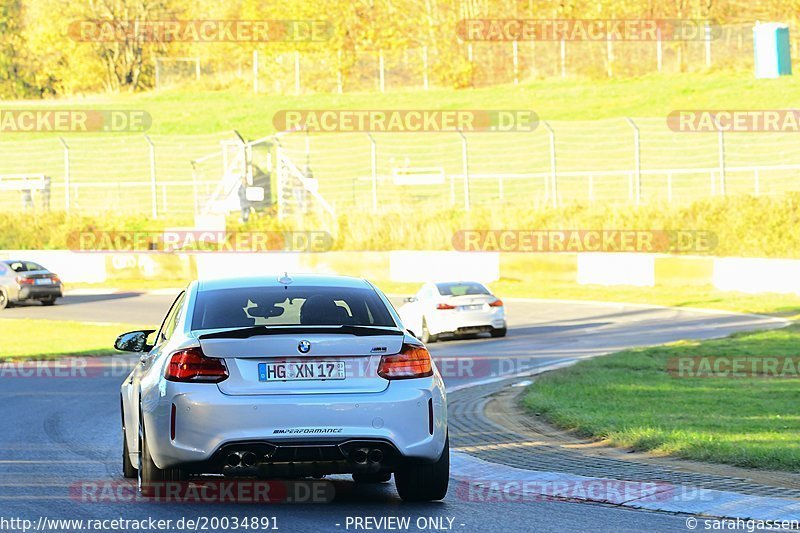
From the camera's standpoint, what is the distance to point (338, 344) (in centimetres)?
812

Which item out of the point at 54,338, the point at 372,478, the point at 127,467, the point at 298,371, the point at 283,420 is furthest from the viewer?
the point at 54,338

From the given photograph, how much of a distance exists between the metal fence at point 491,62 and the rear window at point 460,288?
41.2 m

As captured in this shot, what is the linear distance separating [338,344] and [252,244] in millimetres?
32700

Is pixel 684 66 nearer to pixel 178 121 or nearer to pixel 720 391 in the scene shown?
pixel 178 121

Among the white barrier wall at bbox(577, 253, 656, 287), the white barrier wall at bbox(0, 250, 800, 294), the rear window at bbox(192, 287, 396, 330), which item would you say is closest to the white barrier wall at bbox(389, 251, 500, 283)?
the white barrier wall at bbox(0, 250, 800, 294)

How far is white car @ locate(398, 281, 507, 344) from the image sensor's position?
24.7 metres

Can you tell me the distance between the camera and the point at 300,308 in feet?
29.5

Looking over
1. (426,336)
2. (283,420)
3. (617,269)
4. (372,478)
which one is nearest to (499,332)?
(426,336)

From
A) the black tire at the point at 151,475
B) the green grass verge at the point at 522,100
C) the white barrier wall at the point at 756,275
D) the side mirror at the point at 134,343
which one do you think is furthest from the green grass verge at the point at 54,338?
the green grass verge at the point at 522,100

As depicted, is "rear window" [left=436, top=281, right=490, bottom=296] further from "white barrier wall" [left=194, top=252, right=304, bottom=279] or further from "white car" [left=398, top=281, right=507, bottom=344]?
"white barrier wall" [left=194, top=252, right=304, bottom=279]

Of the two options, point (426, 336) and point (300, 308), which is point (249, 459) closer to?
point (300, 308)

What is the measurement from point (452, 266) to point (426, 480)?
26620mm

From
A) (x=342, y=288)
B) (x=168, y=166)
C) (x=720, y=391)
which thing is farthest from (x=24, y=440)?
(x=168, y=166)

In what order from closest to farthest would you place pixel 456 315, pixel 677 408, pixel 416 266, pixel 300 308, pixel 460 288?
pixel 300 308, pixel 677 408, pixel 456 315, pixel 460 288, pixel 416 266
